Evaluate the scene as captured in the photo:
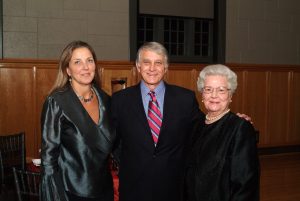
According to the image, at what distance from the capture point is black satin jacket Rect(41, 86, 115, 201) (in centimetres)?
195

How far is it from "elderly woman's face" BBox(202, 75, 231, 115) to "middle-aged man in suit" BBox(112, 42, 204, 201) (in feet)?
0.57

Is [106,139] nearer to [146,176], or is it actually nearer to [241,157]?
[146,176]

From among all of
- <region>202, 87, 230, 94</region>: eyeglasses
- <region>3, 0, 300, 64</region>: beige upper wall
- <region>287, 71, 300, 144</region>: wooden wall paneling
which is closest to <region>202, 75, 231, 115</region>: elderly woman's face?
<region>202, 87, 230, 94</region>: eyeglasses

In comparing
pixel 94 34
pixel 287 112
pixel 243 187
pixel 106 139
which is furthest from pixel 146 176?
pixel 287 112

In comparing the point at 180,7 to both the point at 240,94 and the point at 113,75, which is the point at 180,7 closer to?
the point at 113,75

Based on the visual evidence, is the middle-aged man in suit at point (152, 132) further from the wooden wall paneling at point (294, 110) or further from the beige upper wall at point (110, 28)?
the wooden wall paneling at point (294, 110)

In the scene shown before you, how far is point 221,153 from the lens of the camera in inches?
70.8

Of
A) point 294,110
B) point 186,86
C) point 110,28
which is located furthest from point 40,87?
point 294,110

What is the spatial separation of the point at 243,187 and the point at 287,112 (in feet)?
19.6

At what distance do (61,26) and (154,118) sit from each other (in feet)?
12.8

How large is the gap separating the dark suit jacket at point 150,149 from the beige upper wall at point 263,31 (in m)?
4.92

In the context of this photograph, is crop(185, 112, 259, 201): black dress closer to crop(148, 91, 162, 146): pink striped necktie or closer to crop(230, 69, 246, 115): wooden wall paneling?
crop(148, 91, 162, 146): pink striped necktie

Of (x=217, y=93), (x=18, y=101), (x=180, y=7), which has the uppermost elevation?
(x=180, y=7)

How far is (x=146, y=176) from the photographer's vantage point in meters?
2.15
